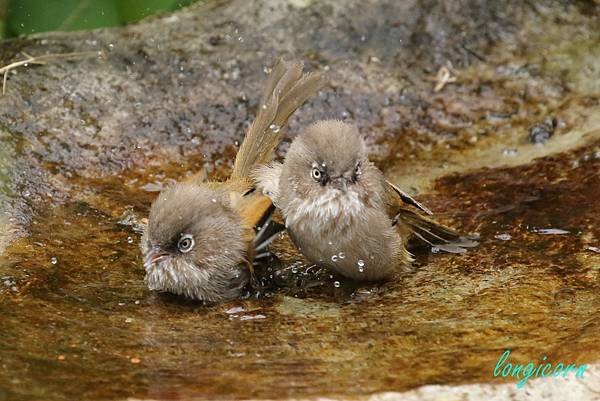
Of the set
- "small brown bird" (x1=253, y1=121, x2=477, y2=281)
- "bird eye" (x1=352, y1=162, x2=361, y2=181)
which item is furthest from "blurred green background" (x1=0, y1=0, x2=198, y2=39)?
"bird eye" (x1=352, y1=162, x2=361, y2=181)

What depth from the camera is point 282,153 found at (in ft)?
23.7

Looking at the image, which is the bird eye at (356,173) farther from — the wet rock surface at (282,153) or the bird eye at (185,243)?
the bird eye at (185,243)

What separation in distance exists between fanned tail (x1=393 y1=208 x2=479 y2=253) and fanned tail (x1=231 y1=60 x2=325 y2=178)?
40.2 inches

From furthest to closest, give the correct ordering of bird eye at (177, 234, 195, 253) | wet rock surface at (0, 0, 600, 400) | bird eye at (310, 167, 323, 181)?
bird eye at (310, 167, 323, 181) → bird eye at (177, 234, 195, 253) → wet rock surface at (0, 0, 600, 400)

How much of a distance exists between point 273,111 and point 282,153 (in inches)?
32.8

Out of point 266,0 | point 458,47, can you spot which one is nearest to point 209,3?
point 266,0

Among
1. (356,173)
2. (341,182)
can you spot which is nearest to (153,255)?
(341,182)

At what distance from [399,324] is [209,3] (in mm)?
4279

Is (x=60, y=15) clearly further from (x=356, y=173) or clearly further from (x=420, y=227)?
(x=420, y=227)

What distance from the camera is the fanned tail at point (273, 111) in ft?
20.9

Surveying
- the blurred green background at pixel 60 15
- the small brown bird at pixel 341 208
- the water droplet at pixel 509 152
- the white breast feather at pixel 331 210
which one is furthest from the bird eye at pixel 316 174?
the blurred green background at pixel 60 15

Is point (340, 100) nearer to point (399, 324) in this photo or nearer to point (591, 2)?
point (591, 2)

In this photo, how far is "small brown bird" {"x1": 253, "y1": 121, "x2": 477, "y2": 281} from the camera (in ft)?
18.2

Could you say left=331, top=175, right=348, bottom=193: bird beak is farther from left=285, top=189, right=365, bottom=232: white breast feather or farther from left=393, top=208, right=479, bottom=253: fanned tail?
left=393, top=208, right=479, bottom=253: fanned tail
